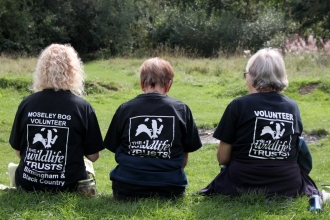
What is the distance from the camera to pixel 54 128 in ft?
15.1

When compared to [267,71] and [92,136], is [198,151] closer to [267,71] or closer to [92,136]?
[92,136]

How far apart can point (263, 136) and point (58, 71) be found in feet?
5.92

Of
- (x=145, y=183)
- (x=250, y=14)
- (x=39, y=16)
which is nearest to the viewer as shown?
(x=145, y=183)

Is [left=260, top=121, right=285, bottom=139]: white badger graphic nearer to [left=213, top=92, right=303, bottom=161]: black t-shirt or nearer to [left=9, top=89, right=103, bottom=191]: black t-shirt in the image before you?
[left=213, top=92, right=303, bottom=161]: black t-shirt

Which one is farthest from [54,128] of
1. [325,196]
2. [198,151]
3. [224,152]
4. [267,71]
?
[198,151]

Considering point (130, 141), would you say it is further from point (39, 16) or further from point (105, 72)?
point (39, 16)

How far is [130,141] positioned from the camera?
451 centimetres

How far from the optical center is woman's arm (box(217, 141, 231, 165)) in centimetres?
460

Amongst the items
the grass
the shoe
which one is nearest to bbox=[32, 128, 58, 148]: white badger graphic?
the grass

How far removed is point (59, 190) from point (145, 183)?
773 millimetres

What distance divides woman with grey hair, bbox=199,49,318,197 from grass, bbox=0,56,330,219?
0.15 meters

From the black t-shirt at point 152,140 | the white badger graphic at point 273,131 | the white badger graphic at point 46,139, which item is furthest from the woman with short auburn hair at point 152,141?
the white badger graphic at point 273,131

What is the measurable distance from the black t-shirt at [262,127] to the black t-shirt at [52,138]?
3.98 feet

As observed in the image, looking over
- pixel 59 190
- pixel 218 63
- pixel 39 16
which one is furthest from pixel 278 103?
pixel 39 16
